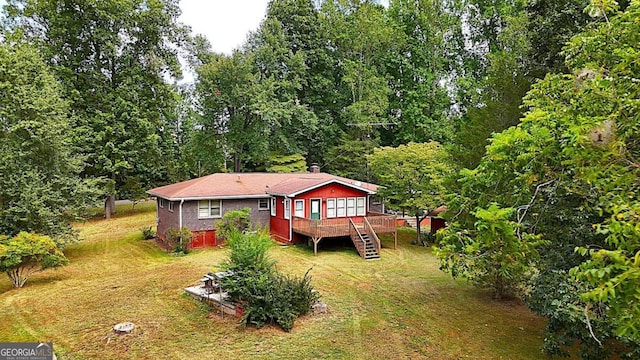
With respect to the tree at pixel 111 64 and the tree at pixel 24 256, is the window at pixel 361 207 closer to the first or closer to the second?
the tree at pixel 24 256

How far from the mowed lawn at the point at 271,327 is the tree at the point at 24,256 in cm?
45

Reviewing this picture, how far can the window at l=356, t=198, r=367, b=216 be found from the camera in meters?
20.5

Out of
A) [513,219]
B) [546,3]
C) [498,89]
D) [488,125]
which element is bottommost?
[513,219]

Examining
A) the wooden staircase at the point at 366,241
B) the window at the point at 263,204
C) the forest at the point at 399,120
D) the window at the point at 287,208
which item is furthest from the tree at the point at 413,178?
the window at the point at 263,204

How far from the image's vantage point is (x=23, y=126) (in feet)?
47.4

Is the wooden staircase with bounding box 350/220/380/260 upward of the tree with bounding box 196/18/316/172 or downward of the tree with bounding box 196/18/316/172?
downward

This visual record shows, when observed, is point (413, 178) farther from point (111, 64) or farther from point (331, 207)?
point (111, 64)

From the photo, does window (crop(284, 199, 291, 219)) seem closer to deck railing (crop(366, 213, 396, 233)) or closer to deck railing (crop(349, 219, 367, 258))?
deck railing (crop(349, 219, 367, 258))

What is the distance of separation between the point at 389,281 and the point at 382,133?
22149 millimetres

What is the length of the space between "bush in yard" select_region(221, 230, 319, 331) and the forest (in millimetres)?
3971

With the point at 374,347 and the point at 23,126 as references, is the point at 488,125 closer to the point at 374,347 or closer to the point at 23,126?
the point at 374,347

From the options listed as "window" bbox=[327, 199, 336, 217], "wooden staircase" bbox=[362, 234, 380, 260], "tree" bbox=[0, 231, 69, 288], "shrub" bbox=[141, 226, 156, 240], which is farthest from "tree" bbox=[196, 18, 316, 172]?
"tree" bbox=[0, 231, 69, 288]

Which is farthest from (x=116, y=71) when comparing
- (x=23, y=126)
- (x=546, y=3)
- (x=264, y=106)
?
(x=546, y=3)

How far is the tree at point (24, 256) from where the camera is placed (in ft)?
39.4
